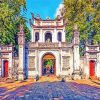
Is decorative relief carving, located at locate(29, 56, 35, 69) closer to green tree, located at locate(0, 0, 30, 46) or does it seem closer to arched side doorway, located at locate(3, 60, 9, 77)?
arched side doorway, located at locate(3, 60, 9, 77)

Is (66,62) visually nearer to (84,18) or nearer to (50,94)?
(84,18)

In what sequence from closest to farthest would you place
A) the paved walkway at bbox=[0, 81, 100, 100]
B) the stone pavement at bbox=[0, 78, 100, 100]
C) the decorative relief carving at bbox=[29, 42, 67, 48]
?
1. the paved walkway at bbox=[0, 81, 100, 100]
2. the stone pavement at bbox=[0, 78, 100, 100]
3. the decorative relief carving at bbox=[29, 42, 67, 48]

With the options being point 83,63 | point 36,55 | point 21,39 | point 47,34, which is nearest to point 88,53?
point 83,63

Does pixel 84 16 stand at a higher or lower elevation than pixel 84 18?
higher

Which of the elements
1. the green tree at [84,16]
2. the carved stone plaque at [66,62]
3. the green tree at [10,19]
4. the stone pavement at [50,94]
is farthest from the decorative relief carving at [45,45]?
the stone pavement at [50,94]

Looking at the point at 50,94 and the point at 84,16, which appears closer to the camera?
the point at 50,94

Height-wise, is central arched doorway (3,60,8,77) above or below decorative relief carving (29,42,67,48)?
below

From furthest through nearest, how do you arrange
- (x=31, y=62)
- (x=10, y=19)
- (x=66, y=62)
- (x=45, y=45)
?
(x=10, y=19)
(x=45, y=45)
(x=66, y=62)
(x=31, y=62)

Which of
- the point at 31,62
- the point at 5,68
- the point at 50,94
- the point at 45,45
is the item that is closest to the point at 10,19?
the point at 45,45

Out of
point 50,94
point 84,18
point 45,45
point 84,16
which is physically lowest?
point 50,94

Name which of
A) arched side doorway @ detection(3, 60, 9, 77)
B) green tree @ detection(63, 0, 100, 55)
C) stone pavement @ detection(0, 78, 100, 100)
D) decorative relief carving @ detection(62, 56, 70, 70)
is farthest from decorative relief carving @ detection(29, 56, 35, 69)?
stone pavement @ detection(0, 78, 100, 100)

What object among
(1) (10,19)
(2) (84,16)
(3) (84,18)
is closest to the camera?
(1) (10,19)

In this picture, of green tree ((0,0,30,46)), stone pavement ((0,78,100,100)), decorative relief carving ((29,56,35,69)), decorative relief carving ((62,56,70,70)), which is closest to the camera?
stone pavement ((0,78,100,100))

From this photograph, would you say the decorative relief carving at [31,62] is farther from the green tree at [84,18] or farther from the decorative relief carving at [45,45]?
the green tree at [84,18]
